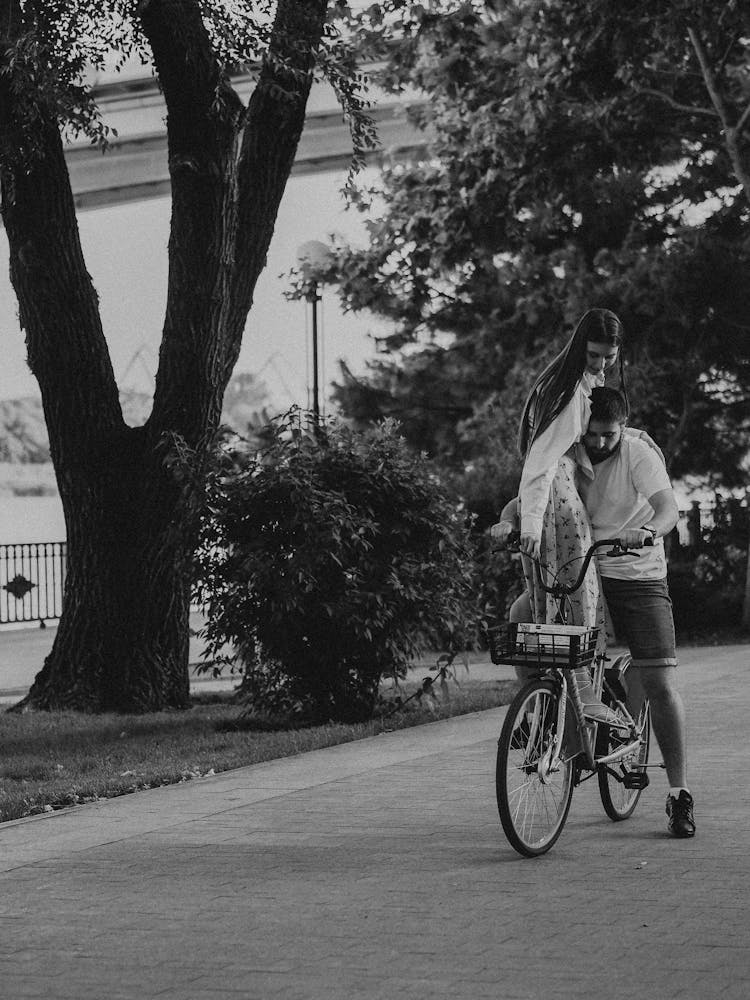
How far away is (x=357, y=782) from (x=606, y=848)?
6.37ft

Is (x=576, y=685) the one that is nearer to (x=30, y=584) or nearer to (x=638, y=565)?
(x=638, y=565)

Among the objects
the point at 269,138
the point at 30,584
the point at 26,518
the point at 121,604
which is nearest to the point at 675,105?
the point at 269,138

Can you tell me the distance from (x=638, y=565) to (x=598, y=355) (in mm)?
839

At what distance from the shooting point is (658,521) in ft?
20.1

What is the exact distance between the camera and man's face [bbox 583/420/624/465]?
20.6 ft

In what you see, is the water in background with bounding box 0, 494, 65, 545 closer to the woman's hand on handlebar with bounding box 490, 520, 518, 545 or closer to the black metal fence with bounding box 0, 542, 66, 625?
the black metal fence with bounding box 0, 542, 66, 625

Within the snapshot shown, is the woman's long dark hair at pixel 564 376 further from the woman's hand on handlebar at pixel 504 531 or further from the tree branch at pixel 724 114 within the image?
the tree branch at pixel 724 114

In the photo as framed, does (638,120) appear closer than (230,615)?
No

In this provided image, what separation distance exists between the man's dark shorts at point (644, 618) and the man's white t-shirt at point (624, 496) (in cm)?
5

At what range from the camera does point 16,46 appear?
10.5m

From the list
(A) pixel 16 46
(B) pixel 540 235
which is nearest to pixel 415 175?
(B) pixel 540 235

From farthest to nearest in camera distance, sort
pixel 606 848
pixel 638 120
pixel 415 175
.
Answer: pixel 415 175
pixel 638 120
pixel 606 848

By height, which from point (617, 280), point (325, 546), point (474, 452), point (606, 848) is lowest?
point (606, 848)

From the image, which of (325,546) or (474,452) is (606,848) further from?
(474,452)
